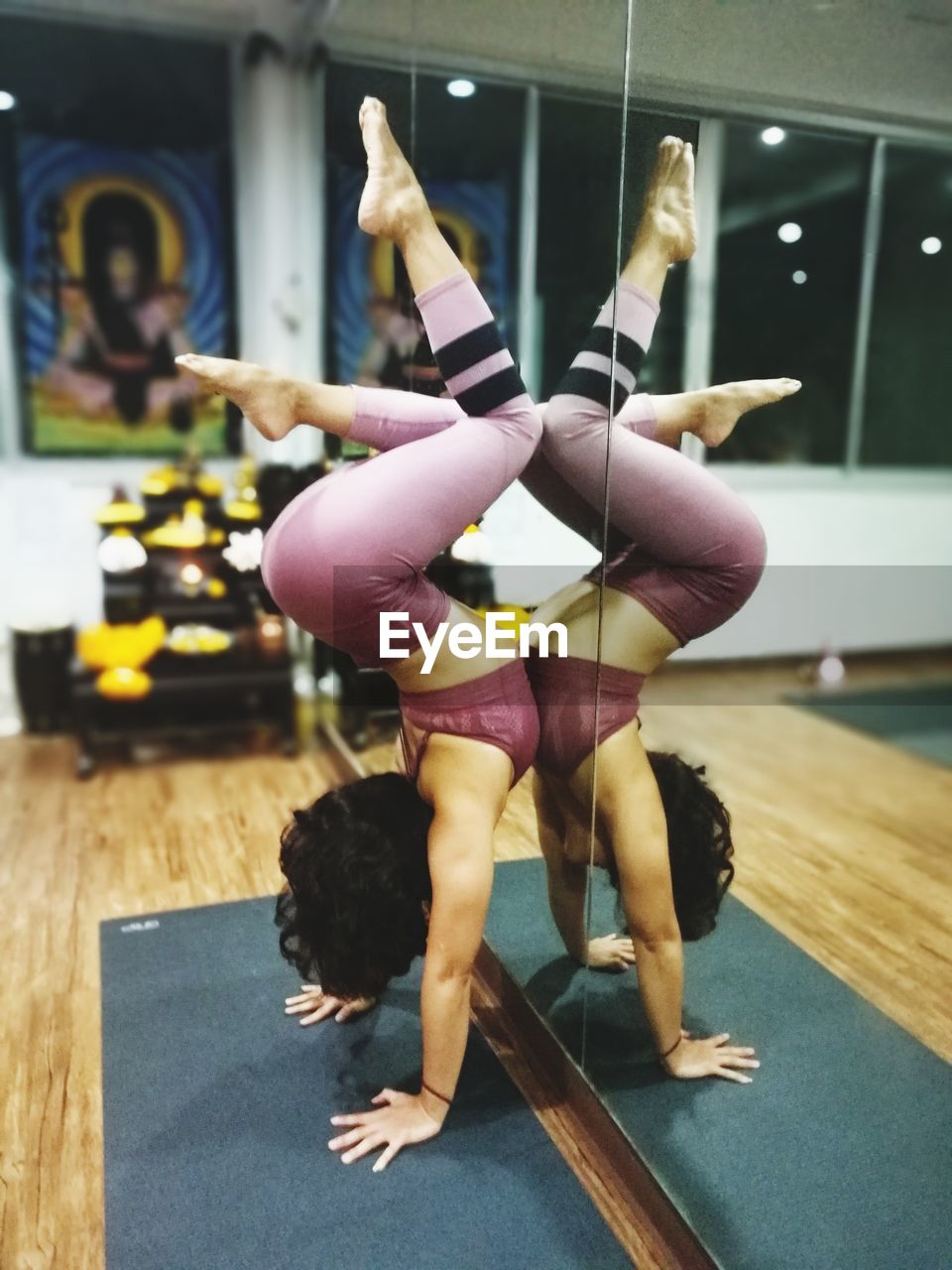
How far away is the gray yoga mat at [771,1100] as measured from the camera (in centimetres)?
134

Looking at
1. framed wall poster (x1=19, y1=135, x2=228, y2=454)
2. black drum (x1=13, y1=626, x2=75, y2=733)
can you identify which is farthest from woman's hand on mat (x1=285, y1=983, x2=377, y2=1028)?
A: framed wall poster (x1=19, y1=135, x2=228, y2=454)

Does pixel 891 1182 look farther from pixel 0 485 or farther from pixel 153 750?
pixel 0 485

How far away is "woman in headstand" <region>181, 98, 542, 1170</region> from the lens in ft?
4.81

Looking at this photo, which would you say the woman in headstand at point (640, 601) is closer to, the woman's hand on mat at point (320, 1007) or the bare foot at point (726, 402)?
the bare foot at point (726, 402)

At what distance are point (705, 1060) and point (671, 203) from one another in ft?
4.54

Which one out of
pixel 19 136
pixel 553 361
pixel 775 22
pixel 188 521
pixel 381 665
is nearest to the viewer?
pixel 775 22

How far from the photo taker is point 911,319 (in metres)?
3.21

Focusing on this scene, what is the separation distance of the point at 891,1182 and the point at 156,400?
4.09 metres

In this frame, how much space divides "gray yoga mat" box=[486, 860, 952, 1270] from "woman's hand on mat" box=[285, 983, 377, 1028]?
314 millimetres

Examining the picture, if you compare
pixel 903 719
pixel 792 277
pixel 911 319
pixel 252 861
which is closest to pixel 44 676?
pixel 252 861

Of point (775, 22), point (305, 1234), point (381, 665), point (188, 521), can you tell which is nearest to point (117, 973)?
point (305, 1234)

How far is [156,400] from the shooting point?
4.43m

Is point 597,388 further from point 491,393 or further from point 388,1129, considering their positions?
point 388,1129

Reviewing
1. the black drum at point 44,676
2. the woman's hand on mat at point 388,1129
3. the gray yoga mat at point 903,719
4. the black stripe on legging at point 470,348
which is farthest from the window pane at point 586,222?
the black drum at point 44,676
